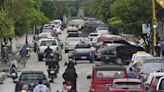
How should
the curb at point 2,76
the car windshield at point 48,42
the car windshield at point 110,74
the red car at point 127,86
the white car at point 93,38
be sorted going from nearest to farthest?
the red car at point 127,86 < the car windshield at point 110,74 < the curb at point 2,76 < the car windshield at point 48,42 < the white car at point 93,38

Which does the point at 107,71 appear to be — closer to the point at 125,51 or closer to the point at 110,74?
the point at 110,74

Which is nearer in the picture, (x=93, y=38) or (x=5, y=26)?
(x=5, y=26)

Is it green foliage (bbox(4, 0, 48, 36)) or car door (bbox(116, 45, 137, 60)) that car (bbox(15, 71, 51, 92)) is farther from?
green foliage (bbox(4, 0, 48, 36))

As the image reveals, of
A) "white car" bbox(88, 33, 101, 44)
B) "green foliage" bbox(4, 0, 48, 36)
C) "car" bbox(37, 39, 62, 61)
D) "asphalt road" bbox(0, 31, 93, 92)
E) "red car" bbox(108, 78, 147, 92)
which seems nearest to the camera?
"red car" bbox(108, 78, 147, 92)

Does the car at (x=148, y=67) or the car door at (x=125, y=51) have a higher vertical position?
the car at (x=148, y=67)

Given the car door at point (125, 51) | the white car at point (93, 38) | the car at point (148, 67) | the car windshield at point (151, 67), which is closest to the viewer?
the car at point (148, 67)

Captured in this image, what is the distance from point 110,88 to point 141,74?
8213mm

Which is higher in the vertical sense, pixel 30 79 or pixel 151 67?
pixel 30 79

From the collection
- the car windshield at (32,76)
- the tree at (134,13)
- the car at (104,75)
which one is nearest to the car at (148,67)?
the car at (104,75)

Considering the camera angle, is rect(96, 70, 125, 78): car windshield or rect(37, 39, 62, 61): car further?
rect(37, 39, 62, 61): car

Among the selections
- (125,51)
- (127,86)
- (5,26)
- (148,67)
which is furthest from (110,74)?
(125,51)

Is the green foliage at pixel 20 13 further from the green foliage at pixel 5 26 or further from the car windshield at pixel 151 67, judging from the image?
the car windshield at pixel 151 67

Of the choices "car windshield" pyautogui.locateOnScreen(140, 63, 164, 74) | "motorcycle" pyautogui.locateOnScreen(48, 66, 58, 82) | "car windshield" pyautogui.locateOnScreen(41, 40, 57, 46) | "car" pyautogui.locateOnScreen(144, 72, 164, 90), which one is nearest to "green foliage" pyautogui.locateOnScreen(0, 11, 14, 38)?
"car windshield" pyautogui.locateOnScreen(41, 40, 57, 46)

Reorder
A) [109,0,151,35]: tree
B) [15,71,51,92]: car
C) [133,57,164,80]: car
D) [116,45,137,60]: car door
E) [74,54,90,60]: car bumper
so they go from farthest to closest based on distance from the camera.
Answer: [109,0,151,35]: tree → [74,54,90,60]: car bumper → [116,45,137,60]: car door → [133,57,164,80]: car → [15,71,51,92]: car
